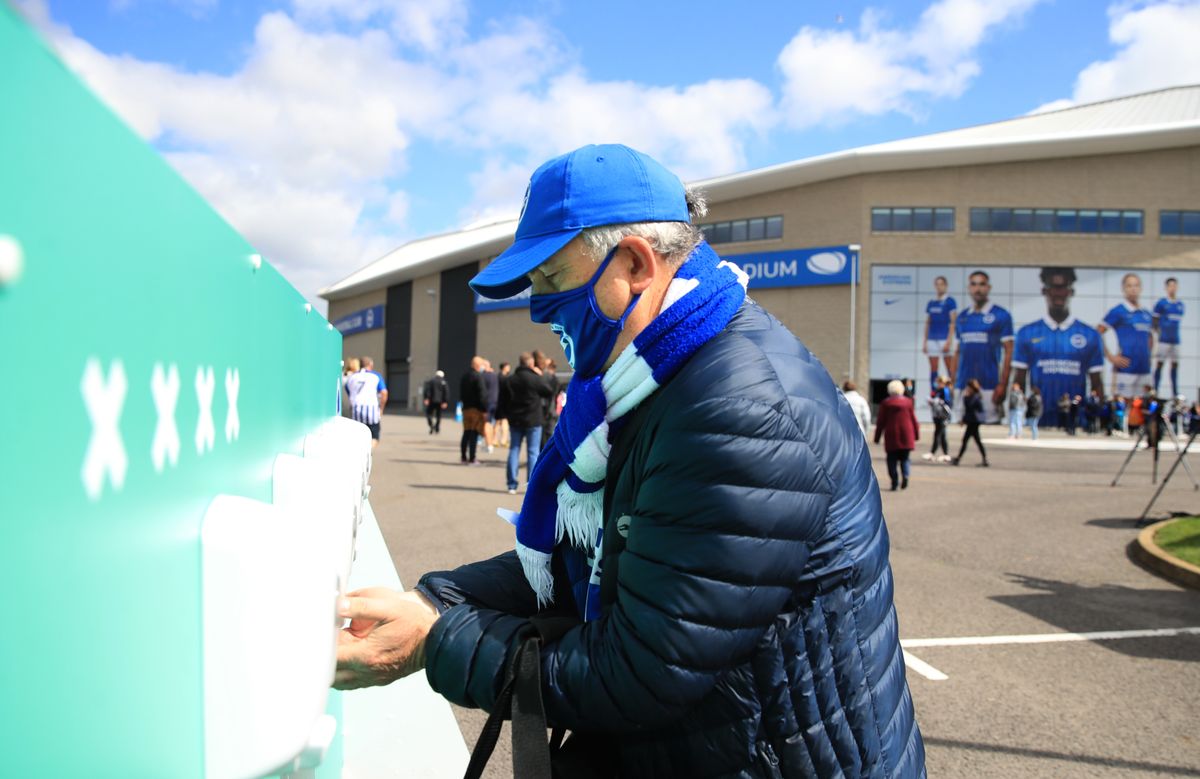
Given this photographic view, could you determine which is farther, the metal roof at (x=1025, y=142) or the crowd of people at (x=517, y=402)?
the metal roof at (x=1025, y=142)

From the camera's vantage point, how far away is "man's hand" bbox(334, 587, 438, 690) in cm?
128

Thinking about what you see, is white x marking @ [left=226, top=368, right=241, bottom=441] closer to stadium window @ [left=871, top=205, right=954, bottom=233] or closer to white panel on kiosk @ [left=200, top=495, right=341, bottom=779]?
white panel on kiosk @ [left=200, top=495, right=341, bottom=779]

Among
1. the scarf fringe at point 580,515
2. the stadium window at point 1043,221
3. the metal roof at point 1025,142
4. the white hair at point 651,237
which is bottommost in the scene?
the scarf fringe at point 580,515

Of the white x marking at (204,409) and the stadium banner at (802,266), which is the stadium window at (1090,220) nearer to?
the stadium banner at (802,266)

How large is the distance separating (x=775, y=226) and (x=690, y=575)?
3605 centimetres

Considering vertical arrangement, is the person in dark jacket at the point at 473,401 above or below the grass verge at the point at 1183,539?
above

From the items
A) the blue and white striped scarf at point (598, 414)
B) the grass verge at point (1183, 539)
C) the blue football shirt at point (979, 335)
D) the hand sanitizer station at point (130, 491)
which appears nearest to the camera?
the hand sanitizer station at point (130, 491)

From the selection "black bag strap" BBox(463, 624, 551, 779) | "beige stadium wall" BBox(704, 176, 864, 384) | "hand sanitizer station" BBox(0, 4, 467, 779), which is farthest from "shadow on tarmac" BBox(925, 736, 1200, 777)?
"beige stadium wall" BBox(704, 176, 864, 384)

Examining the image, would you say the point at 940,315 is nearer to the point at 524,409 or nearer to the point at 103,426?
the point at 524,409

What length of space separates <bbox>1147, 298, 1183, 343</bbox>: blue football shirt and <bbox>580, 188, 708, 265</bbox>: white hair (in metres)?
38.2

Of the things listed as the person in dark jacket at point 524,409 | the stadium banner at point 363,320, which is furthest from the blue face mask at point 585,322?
the stadium banner at point 363,320

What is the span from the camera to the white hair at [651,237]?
1.42m

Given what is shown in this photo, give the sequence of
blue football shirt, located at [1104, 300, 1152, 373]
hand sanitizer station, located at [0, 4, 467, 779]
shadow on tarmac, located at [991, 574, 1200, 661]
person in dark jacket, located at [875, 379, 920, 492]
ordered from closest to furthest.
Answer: hand sanitizer station, located at [0, 4, 467, 779], shadow on tarmac, located at [991, 574, 1200, 661], person in dark jacket, located at [875, 379, 920, 492], blue football shirt, located at [1104, 300, 1152, 373]

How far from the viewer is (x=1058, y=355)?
109 feet
